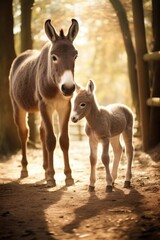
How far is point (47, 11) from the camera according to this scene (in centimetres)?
1276

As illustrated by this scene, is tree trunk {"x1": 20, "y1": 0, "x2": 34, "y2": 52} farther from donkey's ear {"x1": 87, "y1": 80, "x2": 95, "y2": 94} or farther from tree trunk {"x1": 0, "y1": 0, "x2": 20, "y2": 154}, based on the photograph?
donkey's ear {"x1": 87, "y1": 80, "x2": 95, "y2": 94}

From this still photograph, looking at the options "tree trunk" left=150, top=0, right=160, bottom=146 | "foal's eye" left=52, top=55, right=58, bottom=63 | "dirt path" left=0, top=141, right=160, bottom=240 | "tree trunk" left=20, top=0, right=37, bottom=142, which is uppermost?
"tree trunk" left=20, top=0, right=37, bottom=142

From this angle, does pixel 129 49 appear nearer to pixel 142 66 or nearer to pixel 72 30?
pixel 142 66

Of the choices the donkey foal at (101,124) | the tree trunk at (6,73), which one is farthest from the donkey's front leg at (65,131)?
the tree trunk at (6,73)

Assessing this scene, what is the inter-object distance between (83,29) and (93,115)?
939 cm

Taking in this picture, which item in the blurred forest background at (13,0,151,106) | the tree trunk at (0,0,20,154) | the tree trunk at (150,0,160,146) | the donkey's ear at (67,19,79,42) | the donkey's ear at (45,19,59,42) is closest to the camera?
the donkey's ear at (45,19,59,42)

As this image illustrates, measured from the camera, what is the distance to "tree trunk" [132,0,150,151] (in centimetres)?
863

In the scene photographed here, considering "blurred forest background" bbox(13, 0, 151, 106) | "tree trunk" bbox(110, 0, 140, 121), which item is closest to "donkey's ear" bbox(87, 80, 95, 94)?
"tree trunk" bbox(110, 0, 140, 121)

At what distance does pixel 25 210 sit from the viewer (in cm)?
464

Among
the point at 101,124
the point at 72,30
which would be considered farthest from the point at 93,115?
the point at 72,30

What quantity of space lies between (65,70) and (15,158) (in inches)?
153

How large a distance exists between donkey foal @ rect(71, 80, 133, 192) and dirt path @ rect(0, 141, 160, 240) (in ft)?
1.10

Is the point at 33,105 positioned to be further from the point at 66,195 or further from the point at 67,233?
the point at 67,233

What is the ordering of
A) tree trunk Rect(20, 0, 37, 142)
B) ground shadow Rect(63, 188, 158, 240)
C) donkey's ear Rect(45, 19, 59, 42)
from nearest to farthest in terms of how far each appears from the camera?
ground shadow Rect(63, 188, 158, 240), donkey's ear Rect(45, 19, 59, 42), tree trunk Rect(20, 0, 37, 142)
